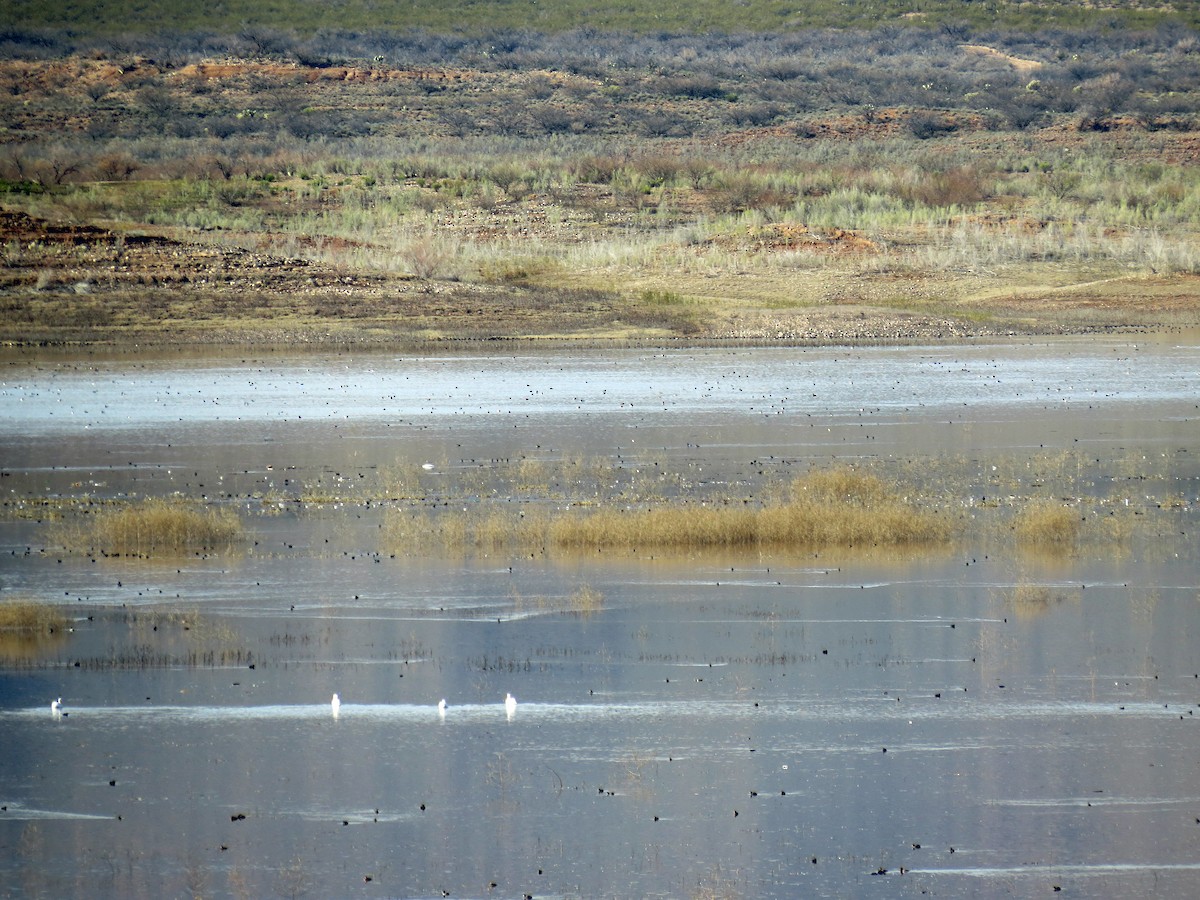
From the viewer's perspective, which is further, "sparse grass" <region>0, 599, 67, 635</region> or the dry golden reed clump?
the dry golden reed clump

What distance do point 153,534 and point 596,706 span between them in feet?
22.2

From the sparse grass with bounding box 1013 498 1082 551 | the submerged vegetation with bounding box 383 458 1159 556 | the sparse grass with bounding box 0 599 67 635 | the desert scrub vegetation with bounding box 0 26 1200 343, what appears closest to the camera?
the sparse grass with bounding box 0 599 67 635

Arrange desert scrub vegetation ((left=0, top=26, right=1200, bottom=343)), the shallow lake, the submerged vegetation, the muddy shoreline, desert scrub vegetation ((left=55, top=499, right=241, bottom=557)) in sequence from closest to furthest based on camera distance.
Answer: the shallow lake
the submerged vegetation
desert scrub vegetation ((left=55, top=499, right=241, bottom=557))
the muddy shoreline
desert scrub vegetation ((left=0, top=26, right=1200, bottom=343))

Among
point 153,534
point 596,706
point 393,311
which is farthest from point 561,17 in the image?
point 596,706

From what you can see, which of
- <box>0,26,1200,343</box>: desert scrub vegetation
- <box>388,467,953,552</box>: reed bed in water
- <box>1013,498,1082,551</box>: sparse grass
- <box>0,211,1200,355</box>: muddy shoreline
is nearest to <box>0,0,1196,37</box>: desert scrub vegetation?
<box>0,26,1200,343</box>: desert scrub vegetation

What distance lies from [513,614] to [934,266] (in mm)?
30655

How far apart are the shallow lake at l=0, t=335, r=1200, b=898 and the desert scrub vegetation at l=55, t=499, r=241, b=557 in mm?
346

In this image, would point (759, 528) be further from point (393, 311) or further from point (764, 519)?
point (393, 311)

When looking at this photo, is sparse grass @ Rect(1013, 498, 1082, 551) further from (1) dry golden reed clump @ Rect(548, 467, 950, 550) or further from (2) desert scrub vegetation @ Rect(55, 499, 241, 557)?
(2) desert scrub vegetation @ Rect(55, 499, 241, 557)

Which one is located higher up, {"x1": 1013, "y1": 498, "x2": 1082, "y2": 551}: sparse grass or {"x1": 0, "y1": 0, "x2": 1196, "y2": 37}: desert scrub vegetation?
{"x1": 0, "y1": 0, "x2": 1196, "y2": 37}: desert scrub vegetation

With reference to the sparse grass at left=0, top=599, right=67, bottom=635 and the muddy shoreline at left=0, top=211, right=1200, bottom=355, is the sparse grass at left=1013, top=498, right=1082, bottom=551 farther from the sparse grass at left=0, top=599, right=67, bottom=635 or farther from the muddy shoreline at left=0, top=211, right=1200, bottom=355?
the muddy shoreline at left=0, top=211, right=1200, bottom=355

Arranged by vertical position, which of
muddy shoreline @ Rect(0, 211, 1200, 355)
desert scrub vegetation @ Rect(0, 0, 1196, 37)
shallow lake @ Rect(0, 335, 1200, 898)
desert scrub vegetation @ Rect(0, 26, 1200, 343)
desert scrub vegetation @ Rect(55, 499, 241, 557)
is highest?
desert scrub vegetation @ Rect(0, 0, 1196, 37)

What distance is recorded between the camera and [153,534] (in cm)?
1622

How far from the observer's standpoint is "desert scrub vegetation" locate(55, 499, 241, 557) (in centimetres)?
1605
